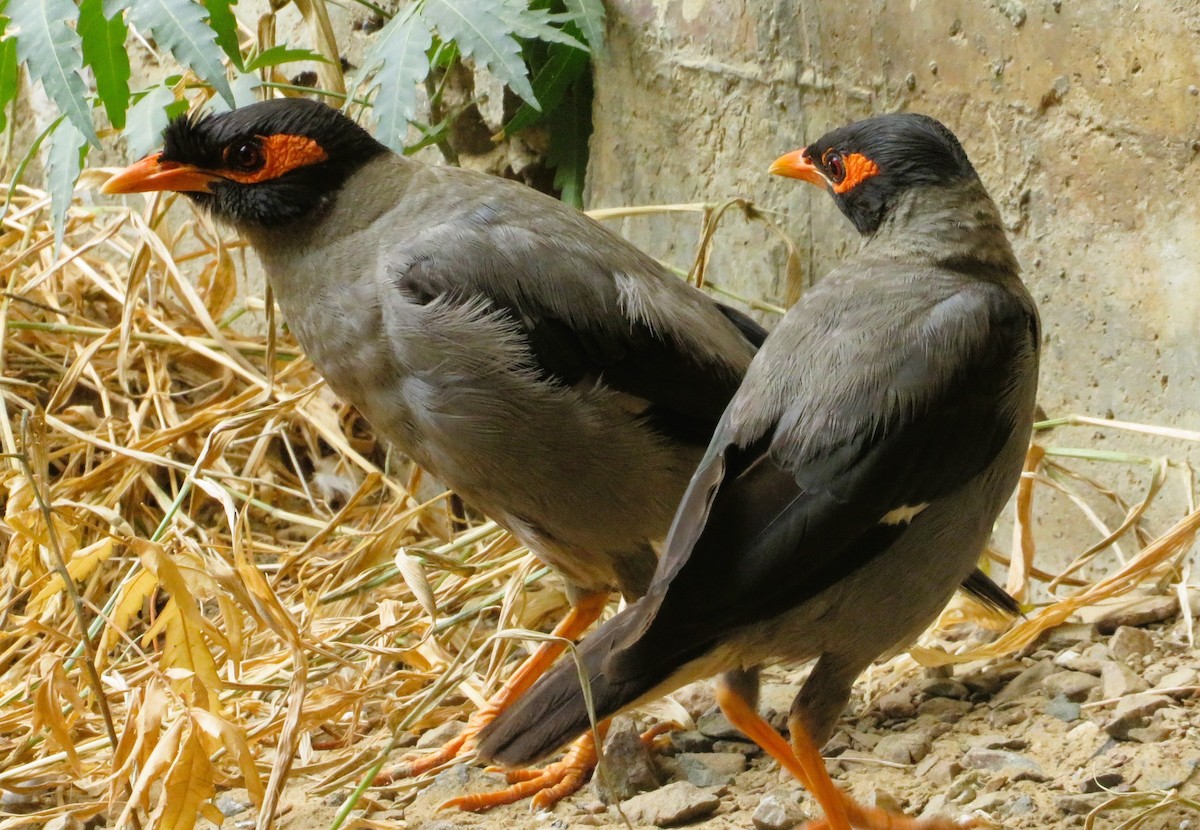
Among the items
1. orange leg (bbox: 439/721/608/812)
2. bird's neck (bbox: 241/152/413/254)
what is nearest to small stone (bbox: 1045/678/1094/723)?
orange leg (bbox: 439/721/608/812)

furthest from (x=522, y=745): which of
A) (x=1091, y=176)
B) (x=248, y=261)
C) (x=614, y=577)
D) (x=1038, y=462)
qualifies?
(x=248, y=261)

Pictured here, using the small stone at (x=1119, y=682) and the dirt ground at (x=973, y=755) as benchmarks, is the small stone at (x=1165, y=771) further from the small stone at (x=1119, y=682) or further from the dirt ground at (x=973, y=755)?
the small stone at (x=1119, y=682)

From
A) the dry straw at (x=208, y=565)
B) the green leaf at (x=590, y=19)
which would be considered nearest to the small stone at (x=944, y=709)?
the dry straw at (x=208, y=565)

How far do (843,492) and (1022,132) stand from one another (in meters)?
1.38

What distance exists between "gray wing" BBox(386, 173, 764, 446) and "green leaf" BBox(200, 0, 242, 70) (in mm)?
765

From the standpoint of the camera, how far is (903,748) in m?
2.82

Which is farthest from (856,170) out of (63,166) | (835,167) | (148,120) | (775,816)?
(63,166)

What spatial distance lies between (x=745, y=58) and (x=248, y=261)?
219 cm

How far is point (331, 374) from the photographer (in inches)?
117

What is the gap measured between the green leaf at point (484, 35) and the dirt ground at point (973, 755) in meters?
1.54

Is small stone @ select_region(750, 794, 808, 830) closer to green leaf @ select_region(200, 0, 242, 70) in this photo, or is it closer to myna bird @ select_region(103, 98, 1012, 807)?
myna bird @ select_region(103, 98, 1012, 807)

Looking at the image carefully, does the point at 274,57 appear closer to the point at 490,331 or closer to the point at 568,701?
the point at 490,331

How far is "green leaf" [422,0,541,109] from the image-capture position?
10.6 feet

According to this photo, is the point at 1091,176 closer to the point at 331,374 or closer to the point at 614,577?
A: the point at 614,577
